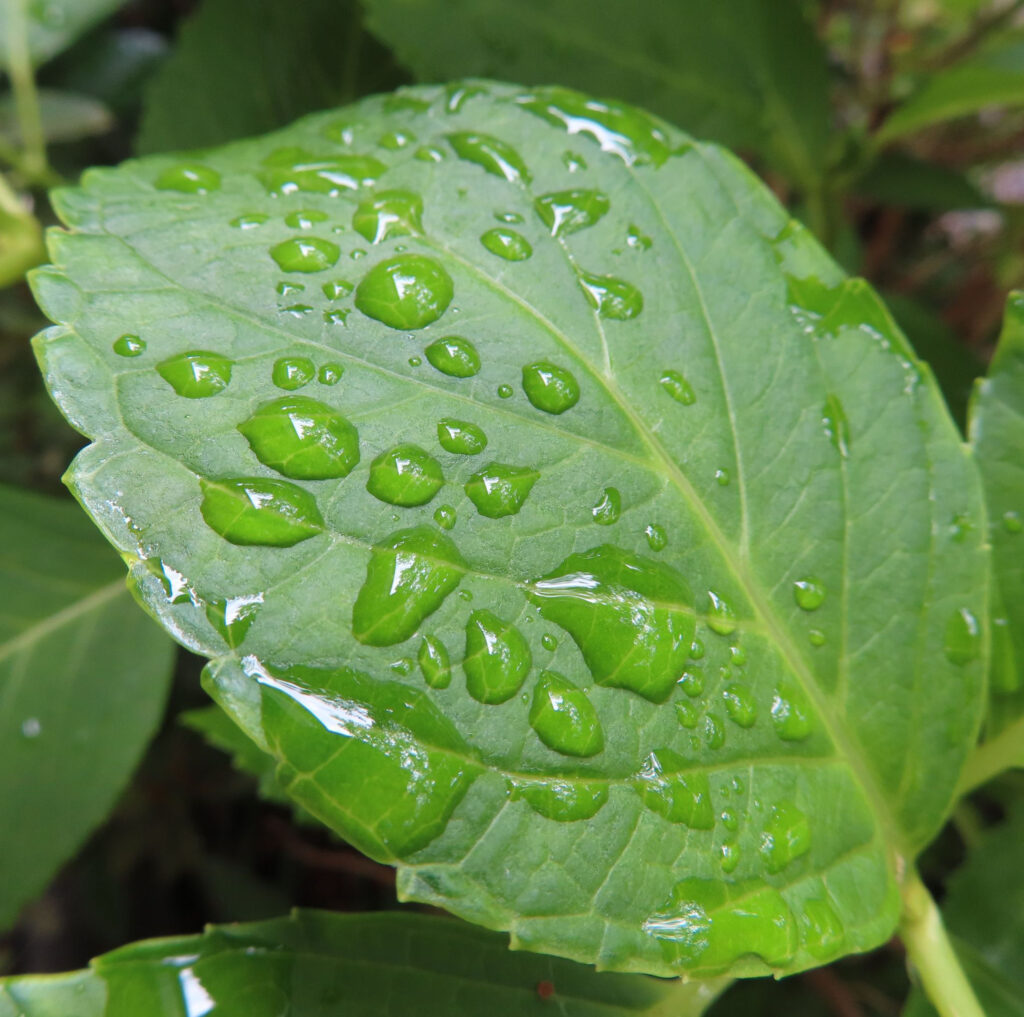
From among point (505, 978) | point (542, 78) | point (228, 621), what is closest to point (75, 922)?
point (505, 978)

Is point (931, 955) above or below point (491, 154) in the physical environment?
below

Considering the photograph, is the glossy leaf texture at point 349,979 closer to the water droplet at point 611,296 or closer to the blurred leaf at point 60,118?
the water droplet at point 611,296

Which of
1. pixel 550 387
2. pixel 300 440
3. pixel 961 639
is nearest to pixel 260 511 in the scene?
pixel 300 440

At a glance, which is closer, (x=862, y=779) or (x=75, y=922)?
(x=862, y=779)

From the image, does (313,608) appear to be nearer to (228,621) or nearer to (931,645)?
(228,621)

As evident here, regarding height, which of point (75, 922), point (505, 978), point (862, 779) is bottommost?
point (75, 922)

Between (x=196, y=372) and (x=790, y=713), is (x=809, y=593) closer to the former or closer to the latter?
(x=790, y=713)

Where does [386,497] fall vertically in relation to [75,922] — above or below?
above

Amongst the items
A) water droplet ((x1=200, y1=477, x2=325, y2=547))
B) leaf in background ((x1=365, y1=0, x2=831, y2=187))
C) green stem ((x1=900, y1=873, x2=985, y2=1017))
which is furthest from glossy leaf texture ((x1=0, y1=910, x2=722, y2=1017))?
leaf in background ((x1=365, y1=0, x2=831, y2=187))
